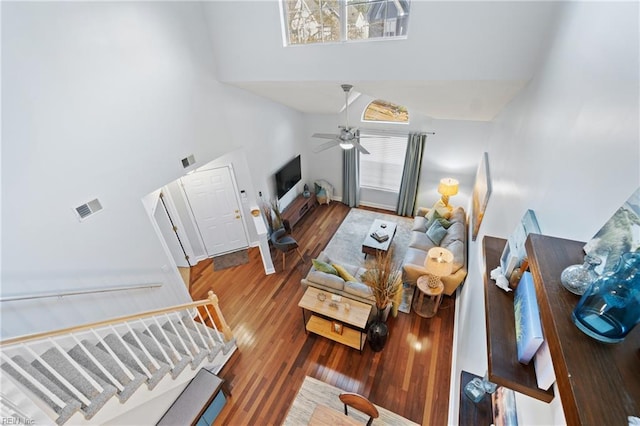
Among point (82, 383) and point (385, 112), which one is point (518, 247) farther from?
point (385, 112)

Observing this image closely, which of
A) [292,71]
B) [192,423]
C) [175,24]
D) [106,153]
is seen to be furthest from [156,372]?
[175,24]

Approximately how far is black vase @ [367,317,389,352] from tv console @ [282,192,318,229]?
2.94 m

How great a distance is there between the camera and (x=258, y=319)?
4.32 meters

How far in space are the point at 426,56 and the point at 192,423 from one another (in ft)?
14.9

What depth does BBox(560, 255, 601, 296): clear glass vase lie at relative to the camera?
2.61 feet

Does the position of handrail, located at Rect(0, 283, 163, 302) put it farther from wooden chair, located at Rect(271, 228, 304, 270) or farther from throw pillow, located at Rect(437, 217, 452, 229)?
throw pillow, located at Rect(437, 217, 452, 229)

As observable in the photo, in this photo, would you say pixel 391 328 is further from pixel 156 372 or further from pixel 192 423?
pixel 156 372

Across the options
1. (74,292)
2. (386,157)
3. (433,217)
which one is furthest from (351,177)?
(74,292)

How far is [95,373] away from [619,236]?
3756 mm

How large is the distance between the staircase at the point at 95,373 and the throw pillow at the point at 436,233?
4060 mm

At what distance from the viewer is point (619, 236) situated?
0.74m

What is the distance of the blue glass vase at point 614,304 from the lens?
0.64 metres

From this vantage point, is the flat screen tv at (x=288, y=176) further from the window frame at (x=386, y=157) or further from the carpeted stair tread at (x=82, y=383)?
the carpeted stair tread at (x=82, y=383)

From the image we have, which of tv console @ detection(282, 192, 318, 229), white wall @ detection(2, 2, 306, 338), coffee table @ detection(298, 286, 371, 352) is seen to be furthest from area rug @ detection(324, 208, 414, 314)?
white wall @ detection(2, 2, 306, 338)
